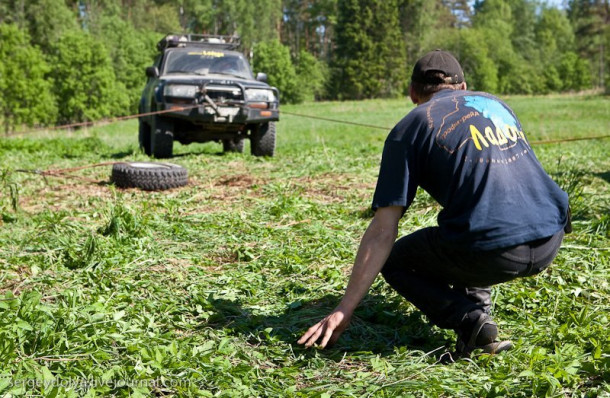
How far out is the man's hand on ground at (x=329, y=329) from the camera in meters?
2.89

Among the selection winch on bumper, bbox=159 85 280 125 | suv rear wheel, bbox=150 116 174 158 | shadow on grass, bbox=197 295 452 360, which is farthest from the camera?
suv rear wheel, bbox=150 116 174 158

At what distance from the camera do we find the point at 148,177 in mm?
7504

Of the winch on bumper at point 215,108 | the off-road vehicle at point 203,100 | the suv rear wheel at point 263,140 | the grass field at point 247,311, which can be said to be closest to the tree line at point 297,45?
the off-road vehicle at point 203,100

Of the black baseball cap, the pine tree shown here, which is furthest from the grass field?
the pine tree

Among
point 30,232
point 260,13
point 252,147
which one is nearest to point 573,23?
point 260,13

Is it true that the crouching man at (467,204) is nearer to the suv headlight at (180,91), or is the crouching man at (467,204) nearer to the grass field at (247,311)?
the grass field at (247,311)

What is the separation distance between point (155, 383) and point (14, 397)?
560 mm

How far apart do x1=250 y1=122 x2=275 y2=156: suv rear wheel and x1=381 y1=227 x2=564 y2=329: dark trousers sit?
26.6 feet

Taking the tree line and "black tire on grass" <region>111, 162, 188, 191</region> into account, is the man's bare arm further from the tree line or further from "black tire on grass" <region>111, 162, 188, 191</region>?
the tree line

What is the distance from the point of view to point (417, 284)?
3133 mm

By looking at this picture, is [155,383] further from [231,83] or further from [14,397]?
[231,83]

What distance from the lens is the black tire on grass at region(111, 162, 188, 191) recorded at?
7504mm

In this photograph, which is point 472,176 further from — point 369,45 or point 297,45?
point 297,45

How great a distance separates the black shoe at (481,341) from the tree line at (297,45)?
109 ft
